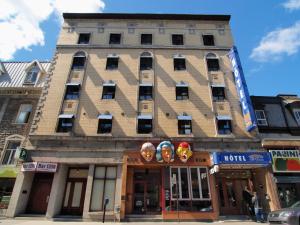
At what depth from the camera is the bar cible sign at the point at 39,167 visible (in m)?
15.3

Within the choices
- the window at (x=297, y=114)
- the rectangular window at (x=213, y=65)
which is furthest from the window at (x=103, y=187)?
the window at (x=297, y=114)

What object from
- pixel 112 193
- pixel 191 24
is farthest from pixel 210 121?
pixel 191 24

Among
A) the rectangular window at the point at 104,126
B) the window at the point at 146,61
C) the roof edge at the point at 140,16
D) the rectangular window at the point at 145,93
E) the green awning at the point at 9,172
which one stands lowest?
the green awning at the point at 9,172

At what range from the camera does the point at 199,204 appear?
50.2 feet

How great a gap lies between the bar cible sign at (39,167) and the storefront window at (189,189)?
856 centimetres

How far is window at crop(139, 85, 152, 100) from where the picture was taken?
18.8 metres

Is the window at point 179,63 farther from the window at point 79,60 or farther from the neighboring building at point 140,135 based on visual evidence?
the window at point 79,60

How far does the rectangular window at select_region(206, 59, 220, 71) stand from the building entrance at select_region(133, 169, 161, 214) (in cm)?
1102

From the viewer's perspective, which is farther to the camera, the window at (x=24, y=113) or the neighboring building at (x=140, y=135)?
the window at (x=24, y=113)

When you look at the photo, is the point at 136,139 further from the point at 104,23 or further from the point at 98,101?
the point at 104,23

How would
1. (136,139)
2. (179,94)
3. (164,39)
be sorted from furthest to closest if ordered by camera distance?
1. (164,39)
2. (179,94)
3. (136,139)

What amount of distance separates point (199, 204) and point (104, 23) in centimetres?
1982

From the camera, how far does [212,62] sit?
68.6 feet

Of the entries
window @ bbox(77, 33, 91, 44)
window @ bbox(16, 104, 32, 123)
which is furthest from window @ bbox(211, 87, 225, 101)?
window @ bbox(16, 104, 32, 123)
